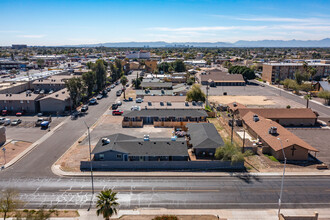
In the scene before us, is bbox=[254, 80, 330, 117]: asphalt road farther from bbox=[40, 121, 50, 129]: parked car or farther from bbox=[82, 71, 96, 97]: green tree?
bbox=[40, 121, 50, 129]: parked car

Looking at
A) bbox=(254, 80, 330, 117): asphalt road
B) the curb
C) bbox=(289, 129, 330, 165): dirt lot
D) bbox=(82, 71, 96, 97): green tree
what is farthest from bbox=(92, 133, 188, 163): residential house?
bbox=(254, 80, 330, 117): asphalt road

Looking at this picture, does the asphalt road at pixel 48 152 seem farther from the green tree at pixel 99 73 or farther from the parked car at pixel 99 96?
Result: the green tree at pixel 99 73

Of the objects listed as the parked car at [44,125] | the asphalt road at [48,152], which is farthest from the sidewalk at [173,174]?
the parked car at [44,125]

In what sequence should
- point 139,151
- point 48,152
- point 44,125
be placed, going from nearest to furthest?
point 139,151, point 48,152, point 44,125

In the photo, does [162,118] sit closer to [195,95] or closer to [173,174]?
[195,95]

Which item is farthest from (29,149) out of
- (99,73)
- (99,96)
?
(99,73)
